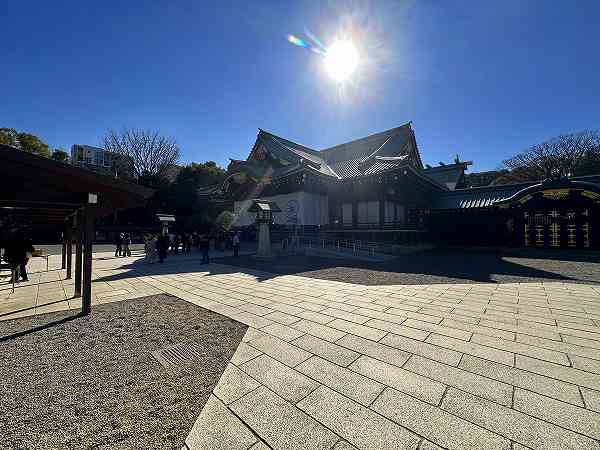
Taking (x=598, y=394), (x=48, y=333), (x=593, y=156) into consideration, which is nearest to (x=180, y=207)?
(x=48, y=333)

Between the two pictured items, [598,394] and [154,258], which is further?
[154,258]

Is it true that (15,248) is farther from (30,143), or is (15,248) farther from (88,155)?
(88,155)

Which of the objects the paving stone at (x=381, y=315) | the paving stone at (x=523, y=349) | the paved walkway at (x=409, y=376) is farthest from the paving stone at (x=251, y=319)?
the paving stone at (x=523, y=349)

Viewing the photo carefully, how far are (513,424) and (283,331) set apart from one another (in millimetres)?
2666

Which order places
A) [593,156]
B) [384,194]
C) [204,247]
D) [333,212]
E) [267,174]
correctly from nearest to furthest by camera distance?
[204,247] → [384,194] → [333,212] → [267,174] → [593,156]

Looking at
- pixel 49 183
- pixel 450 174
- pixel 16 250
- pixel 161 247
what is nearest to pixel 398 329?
pixel 49 183

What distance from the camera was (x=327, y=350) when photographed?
3170 mm

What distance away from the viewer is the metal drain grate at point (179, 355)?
294 cm

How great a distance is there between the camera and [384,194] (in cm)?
1498

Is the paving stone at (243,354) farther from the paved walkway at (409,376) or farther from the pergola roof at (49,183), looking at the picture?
the pergola roof at (49,183)

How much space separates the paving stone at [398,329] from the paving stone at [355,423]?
177 cm

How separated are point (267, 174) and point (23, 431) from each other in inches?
739

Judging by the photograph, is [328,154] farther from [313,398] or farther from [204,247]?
[313,398]

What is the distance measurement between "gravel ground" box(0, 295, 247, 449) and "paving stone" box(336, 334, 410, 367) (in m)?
1.53
